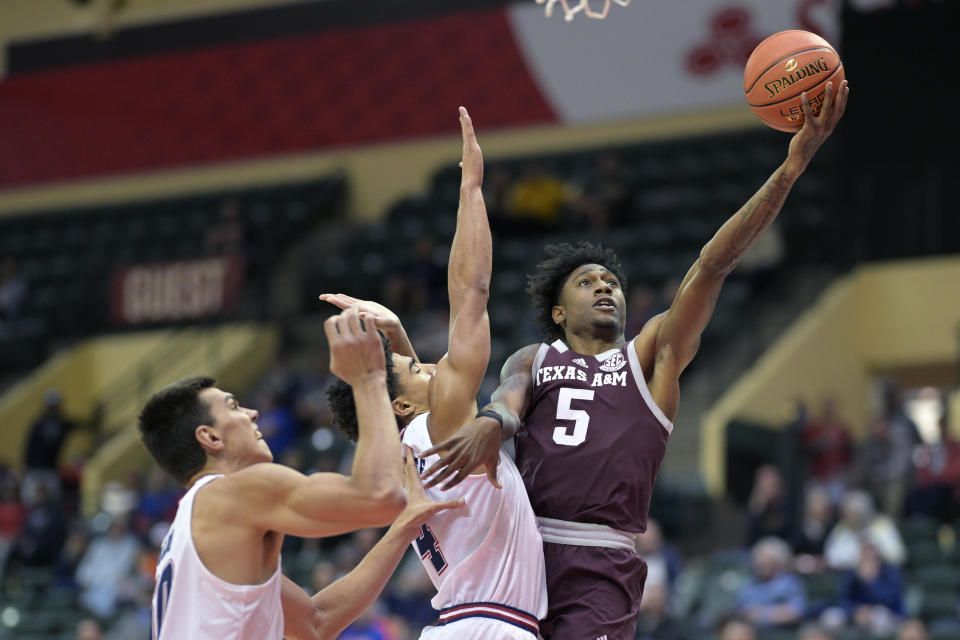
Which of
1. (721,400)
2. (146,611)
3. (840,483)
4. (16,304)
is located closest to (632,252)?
(721,400)

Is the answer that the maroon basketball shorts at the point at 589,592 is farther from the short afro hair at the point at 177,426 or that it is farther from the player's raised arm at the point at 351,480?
the short afro hair at the point at 177,426

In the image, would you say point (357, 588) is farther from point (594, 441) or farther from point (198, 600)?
point (594, 441)

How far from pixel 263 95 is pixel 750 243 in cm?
1908

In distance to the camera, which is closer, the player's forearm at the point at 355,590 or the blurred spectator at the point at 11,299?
the player's forearm at the point at 355,590

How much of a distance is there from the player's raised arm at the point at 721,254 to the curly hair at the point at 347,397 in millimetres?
1014

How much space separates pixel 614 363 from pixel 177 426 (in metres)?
1.64

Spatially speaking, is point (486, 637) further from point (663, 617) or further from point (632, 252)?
point (632, 252)

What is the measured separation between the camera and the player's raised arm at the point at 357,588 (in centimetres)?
571

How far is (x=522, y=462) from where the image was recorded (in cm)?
591

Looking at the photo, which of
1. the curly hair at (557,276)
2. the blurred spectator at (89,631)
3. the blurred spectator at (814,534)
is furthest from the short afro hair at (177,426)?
the blurred spectator at (89,631)

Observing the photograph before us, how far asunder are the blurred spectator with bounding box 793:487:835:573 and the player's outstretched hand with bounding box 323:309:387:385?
805 centimetres

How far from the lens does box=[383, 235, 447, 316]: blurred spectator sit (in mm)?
19094

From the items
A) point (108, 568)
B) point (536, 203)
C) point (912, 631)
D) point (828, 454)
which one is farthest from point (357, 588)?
point (536, 203)

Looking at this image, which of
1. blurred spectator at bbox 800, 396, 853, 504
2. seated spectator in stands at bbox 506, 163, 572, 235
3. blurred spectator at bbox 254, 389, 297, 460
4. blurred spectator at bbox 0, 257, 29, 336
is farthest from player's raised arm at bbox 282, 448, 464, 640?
blurred spectator at bbox 0, 257, 29, 336
